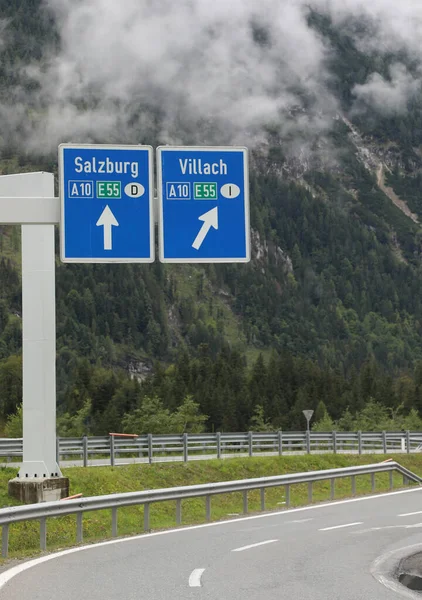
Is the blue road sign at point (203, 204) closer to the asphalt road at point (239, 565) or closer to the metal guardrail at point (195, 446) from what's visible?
the asphalt road at point (239, 565)

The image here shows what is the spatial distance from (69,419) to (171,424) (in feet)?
107

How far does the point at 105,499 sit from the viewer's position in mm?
17828

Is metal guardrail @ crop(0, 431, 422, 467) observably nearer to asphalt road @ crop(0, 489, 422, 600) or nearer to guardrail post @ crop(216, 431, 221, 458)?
guardrail post @ crop(216, 431, 221, 458)

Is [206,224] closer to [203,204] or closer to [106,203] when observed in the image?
[203,204]

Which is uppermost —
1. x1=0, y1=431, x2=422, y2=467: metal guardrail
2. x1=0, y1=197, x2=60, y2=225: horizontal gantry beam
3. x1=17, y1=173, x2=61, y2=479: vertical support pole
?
x1=0, y1=197, x2=60, y2=225: horizontal gantry beam

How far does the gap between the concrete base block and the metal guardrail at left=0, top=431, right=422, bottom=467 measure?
20.1 feet

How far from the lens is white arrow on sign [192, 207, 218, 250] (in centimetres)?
2048

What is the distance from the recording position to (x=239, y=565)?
1377cm

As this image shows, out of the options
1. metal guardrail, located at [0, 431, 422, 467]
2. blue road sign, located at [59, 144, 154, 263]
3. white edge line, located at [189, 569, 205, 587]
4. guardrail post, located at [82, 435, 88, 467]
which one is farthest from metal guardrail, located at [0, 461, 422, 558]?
metal guardrail, located at [0, 431, 422, 467]

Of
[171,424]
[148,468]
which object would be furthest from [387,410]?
[148,468]

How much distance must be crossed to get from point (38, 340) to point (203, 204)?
643cm

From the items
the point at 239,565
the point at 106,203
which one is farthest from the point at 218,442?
the point at 239,565

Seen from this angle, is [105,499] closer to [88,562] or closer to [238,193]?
[88,562]

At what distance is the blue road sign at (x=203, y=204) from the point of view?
20438 millimetres
